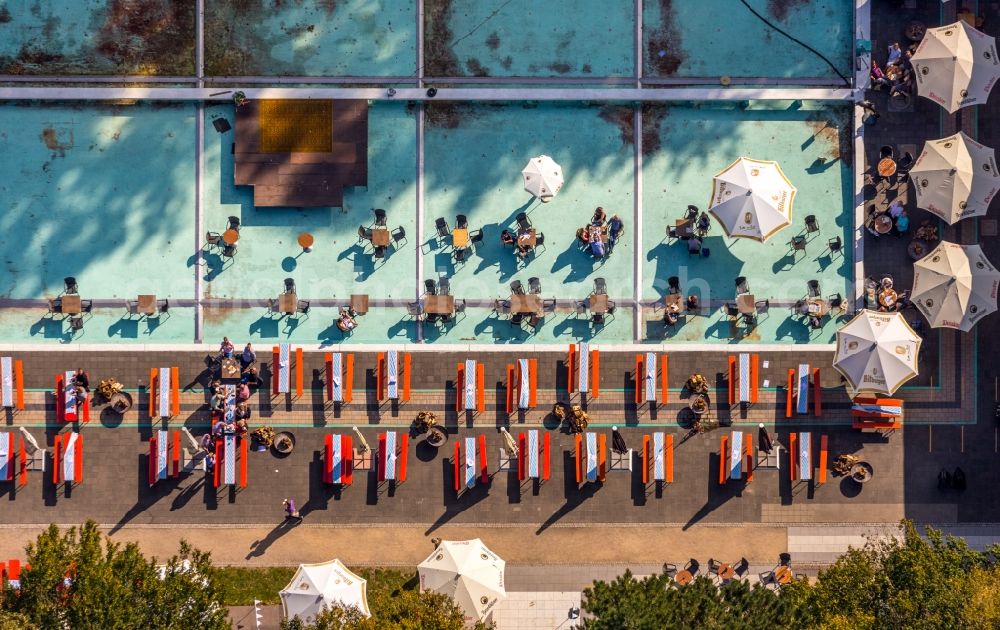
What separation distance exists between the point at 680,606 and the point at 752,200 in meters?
15.1

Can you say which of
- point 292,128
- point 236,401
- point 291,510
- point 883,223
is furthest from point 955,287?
point 236,401

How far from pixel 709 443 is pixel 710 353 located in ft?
11.7

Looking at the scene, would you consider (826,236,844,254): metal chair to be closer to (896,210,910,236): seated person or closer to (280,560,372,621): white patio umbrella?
(896,210,910,236): seated person

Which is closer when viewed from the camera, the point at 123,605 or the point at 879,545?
the point at 123,605

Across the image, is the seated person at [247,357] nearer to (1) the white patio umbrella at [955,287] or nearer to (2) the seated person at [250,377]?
(2) the seated person at [250,377]

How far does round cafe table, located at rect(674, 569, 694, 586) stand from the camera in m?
39.2

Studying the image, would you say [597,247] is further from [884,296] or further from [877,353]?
[884,296]

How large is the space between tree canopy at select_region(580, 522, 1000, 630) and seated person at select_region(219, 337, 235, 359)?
16209 mm

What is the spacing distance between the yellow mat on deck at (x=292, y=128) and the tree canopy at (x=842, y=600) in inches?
780

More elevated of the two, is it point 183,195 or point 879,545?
point 183,195

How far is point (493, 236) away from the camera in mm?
40156

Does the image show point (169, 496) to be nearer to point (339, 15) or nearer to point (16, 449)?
point (16, 449)

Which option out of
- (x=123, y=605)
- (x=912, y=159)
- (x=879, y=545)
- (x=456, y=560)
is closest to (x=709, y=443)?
(x=879, y=545)

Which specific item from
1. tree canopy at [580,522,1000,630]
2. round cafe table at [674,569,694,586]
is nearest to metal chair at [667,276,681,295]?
round cafe table at [674,569,694,586]
